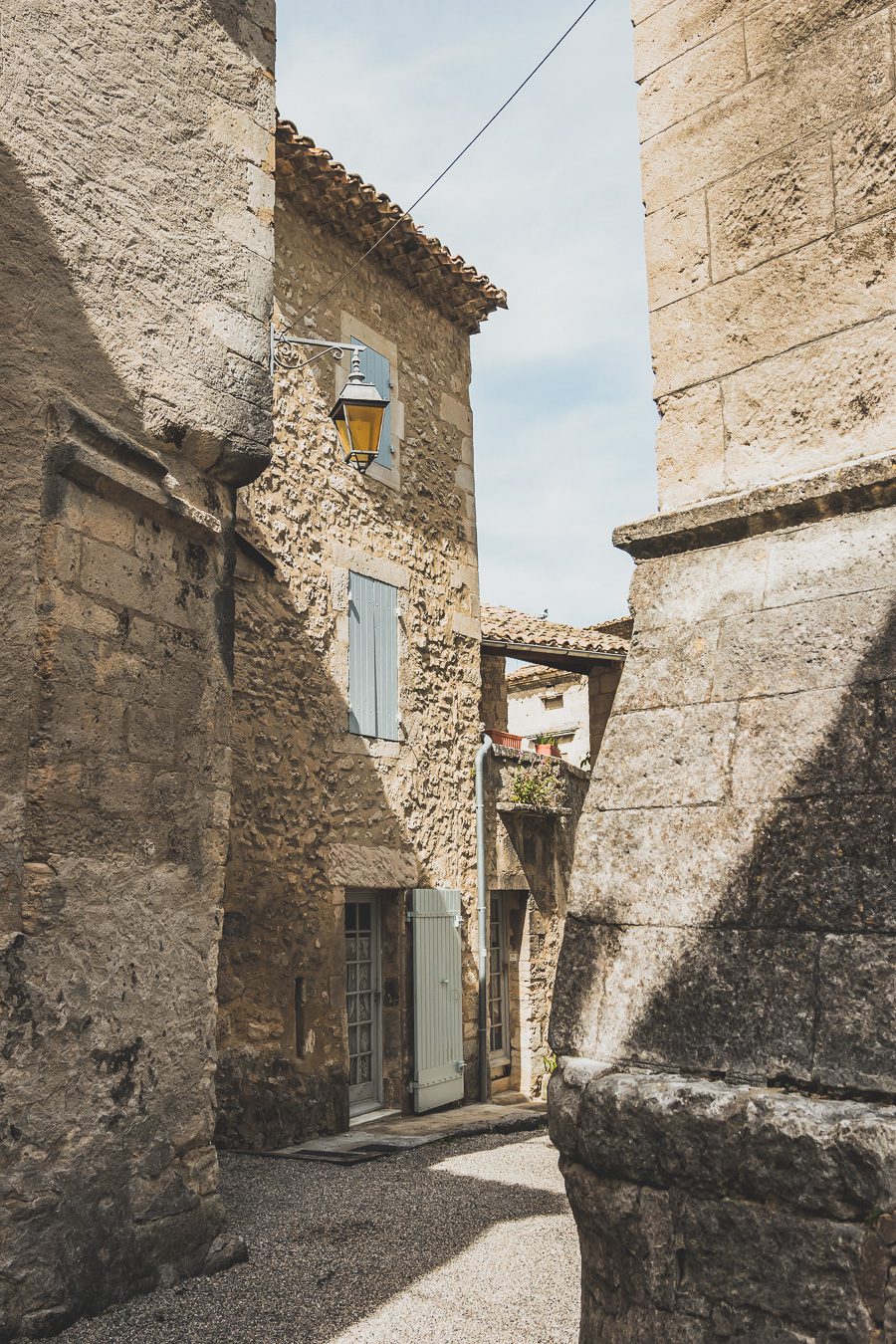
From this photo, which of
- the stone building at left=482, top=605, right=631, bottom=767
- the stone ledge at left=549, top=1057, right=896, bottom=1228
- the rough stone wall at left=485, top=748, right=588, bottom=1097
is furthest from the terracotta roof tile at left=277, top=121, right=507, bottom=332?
the stone ledge at left=549, top=1057, right=896, bottom=1228

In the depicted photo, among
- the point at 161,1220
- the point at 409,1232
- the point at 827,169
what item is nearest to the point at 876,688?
the point at 827,169

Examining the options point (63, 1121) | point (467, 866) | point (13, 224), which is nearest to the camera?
point (63, 1121)

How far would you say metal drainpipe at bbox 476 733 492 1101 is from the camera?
9.85m

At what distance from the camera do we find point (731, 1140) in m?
1.82

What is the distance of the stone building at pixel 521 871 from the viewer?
1054 cm

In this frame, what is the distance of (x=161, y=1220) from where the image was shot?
377cm

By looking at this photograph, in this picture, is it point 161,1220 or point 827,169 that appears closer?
point 827,169

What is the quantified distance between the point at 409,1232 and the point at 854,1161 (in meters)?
3.57

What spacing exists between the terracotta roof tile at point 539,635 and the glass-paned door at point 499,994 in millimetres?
2625

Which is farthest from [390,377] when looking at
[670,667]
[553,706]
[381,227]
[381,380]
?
[553,706]

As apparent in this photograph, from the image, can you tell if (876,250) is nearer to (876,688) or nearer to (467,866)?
(876,688)

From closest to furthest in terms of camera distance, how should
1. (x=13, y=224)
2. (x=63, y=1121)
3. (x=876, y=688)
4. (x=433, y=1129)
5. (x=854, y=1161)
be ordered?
(x=854, y=1161), (x=876, y=688), (x=63, y=1121), (x=13, y=224), (x=433, y=1129)

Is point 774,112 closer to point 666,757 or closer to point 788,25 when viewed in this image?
point 788,25

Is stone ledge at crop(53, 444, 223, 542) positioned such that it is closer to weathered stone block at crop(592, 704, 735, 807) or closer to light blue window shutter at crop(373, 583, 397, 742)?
weathered stone block at crop(592, 704, 735, 807)
